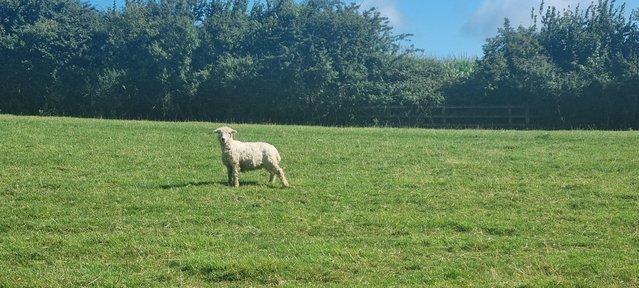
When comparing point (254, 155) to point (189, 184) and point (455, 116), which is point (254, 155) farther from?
point (455, 116)

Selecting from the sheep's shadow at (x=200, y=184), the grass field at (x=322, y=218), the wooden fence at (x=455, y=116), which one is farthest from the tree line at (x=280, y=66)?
the sheep's shadow at (x=200, y=184)

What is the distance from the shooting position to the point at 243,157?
17.7 metres

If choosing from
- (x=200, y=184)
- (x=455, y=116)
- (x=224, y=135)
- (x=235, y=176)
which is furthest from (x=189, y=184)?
(x=455, y=116)

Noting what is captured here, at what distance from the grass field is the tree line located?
23.9 meters

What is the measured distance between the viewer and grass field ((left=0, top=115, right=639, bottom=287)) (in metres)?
11.5

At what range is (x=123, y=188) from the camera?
17531 millimetres

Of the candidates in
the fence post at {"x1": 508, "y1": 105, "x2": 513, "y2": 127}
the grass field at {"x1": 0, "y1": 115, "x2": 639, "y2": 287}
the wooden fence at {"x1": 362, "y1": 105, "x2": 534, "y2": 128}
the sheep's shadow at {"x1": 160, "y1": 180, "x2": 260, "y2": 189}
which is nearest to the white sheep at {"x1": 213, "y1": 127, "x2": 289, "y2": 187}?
the sheep's shadow at {"x1": 160, "y1": 180, "x2": 260, "y2": 189}

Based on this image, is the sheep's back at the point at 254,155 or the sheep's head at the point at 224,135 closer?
the sheep's head at the point at 224,135

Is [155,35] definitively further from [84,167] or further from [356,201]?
[356,201]

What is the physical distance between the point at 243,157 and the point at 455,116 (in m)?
31.4

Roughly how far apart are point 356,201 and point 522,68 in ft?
110

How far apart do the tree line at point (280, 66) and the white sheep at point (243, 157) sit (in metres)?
30.7

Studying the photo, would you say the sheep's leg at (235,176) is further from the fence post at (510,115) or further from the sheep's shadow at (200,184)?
the fence post at (510,115)

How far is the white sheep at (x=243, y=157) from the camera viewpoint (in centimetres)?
1756
